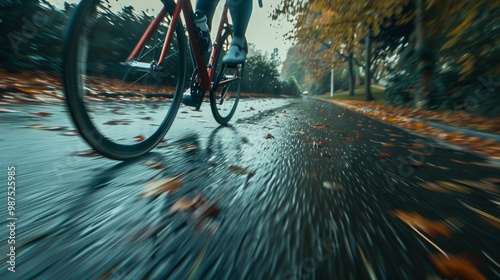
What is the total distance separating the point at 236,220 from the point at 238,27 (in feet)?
9.56

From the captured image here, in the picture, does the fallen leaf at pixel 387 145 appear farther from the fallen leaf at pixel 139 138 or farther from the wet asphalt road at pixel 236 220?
the fallen leaf at pixel 139 138

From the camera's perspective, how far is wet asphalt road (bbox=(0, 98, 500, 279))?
0.66 m

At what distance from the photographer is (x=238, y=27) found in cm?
325

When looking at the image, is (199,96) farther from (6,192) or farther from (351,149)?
(6,192)

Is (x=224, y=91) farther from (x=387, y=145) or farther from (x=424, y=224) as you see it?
(x=424, y=224)

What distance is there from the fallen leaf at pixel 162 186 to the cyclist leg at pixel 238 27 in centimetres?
223

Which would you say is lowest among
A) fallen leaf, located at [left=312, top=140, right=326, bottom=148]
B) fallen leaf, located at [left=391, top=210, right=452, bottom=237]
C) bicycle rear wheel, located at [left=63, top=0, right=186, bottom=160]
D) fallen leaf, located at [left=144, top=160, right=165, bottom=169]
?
fallen leaf, located at [left=312, top=140, right=326, bottom=148]

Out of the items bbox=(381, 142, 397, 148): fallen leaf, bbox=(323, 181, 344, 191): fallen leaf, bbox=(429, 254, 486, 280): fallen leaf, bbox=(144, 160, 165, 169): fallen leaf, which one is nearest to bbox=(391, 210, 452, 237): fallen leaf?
bbox=(429, 254, 486, 280): fallen leaf

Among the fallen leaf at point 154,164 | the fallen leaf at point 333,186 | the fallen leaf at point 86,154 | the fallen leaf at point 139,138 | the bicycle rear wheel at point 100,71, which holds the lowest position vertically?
the fallen leaf at point 333,186

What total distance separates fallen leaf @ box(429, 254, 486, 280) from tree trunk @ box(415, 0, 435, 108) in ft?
27.6

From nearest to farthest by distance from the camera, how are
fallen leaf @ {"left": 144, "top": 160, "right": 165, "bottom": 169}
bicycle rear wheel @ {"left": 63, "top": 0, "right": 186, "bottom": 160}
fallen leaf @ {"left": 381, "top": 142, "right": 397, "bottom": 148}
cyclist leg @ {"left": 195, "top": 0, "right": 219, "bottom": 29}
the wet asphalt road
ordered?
1. the wet asphalt road
2. bicycle rear wheel @ {"left": 63, "top": 0, "right": 186, "bottom": 160}
3. fallen leaf @ {"left": 144, "top": 160, "right": 165, "bottom": 169}
4. cyclist leg @ {"left": 195, "top": 0, "right": 219, "bottom": 29}
5. fallen leaf @ {"left": 381, "top": 142, "right": 397, "bottom": 148}

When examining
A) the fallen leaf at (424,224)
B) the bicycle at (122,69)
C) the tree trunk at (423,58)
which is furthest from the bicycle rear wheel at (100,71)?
the tree trunk at (423,58)

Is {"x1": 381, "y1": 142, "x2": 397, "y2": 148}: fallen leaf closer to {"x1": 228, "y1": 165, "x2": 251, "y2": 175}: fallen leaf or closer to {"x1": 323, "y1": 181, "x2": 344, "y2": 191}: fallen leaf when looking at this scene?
{"x1": 323, "y1": 181, "x2": 344, "y2": 191}: fallen leaf

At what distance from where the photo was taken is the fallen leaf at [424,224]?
0.91 meters
